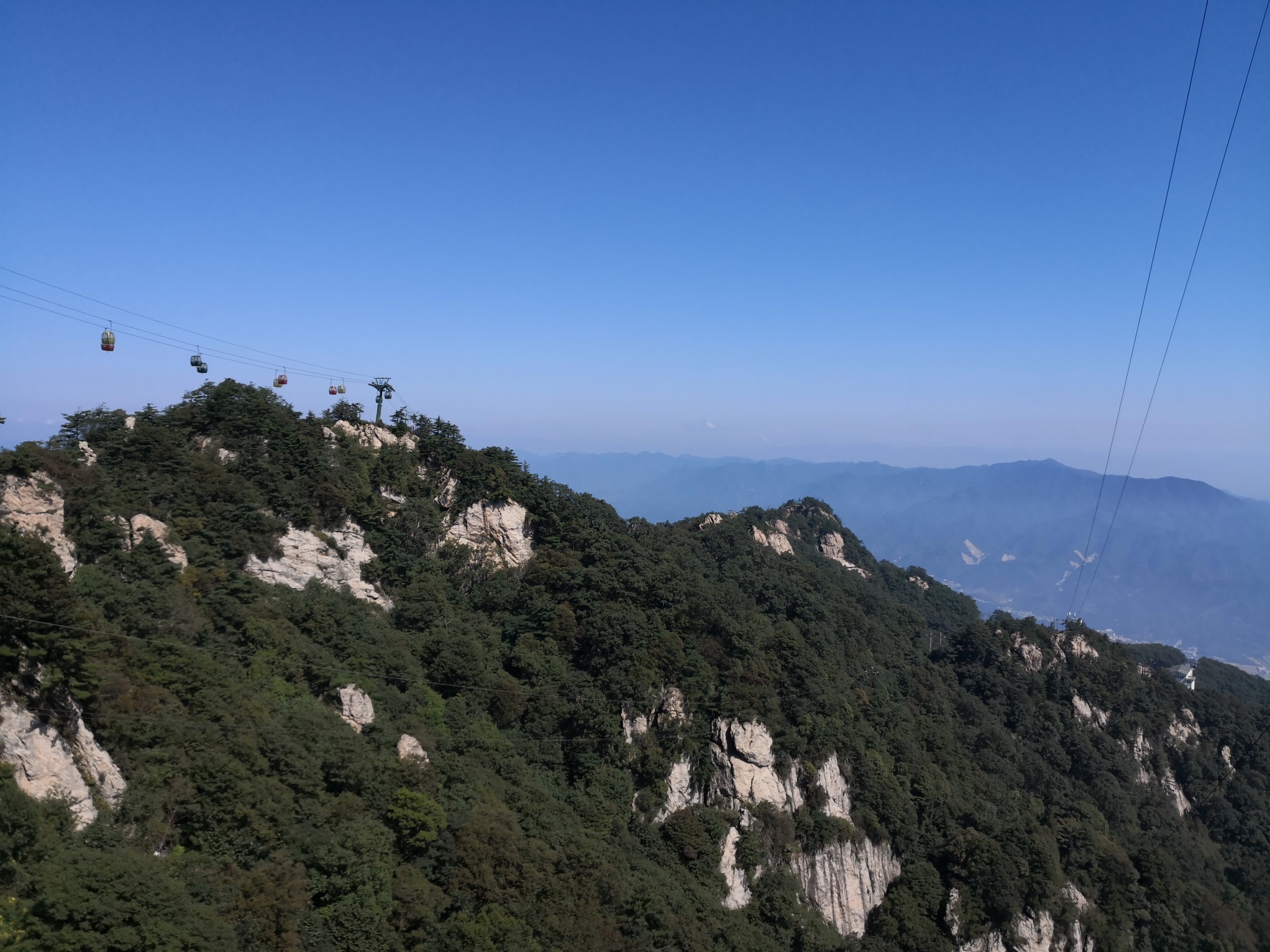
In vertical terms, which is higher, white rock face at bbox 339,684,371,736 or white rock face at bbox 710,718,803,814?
white rock face at bbox 339,684,371,736

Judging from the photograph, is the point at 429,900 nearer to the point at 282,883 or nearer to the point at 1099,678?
the point at 282,883

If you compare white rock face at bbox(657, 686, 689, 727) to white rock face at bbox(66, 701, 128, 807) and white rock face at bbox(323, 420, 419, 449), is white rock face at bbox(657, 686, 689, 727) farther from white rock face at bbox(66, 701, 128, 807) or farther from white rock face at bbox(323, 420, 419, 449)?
white rock face at bbox(66, 701, 128, 807)

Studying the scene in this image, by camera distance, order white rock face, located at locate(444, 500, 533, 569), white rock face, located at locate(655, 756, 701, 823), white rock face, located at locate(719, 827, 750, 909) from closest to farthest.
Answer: white rock face, located at locate(719, 827, 750, 909)
white rock face, located at locate(655, 756, 701, 823)
white rock face, located at locate(444, 500, 533, 569)

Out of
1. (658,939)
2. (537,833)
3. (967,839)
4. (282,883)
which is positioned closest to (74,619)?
(282,883)

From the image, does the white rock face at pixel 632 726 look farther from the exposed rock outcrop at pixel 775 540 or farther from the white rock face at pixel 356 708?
the exposed rock outcrop at pixel 775 540

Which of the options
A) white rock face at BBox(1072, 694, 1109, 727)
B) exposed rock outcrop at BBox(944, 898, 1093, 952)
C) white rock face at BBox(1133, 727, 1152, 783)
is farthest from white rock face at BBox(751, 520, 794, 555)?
exposed rock outcrop at BBox(944, 898, 1093, 952)

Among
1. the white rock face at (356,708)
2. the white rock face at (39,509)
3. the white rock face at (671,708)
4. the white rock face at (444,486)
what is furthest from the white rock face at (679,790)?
the white rock face at (39,509)
